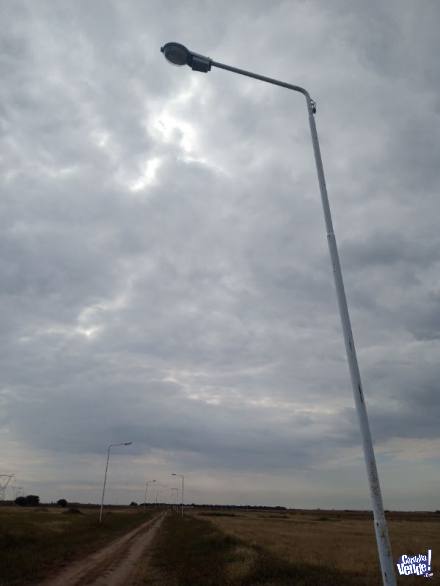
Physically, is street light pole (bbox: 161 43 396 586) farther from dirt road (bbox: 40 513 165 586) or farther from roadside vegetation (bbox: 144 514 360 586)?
dirt road (bbox: 40 513 165 586)

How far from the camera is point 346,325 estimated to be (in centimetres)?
850

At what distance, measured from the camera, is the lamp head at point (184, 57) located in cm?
968

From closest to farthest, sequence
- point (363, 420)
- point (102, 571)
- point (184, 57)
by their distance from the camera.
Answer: point (363, 420) < point (184, 57) < point (102, 571)

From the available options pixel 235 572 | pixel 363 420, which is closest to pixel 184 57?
pixel 363 420

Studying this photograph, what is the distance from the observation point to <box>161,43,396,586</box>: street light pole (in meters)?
7.04

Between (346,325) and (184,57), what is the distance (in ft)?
22.3

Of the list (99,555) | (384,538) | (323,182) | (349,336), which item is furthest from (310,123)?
(99,555)

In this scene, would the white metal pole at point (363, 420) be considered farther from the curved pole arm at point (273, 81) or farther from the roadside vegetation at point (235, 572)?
the roadside vegetation at point (235, 572)

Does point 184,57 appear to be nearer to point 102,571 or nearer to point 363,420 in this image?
point 363,420

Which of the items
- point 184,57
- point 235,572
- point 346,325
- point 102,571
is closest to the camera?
point 346,325

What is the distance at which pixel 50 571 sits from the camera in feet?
73.9

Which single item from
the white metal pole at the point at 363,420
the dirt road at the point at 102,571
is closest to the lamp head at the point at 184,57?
the white metal pole at the point at 363,420

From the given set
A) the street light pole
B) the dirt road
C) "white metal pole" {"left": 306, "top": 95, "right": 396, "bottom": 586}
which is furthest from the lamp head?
the dirt road

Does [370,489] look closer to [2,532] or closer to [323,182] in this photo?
[323,182]
